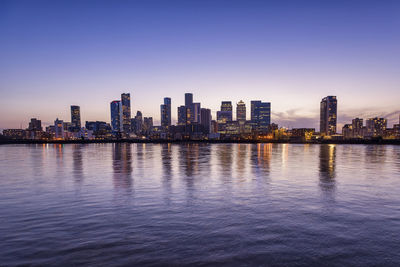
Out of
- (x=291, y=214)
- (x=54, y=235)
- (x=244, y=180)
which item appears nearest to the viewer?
(x=54, y=235)

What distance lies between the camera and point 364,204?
54.2 feet

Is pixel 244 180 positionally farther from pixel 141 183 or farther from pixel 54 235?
pixel 54 235

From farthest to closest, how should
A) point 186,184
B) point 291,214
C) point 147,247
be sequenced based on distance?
point 186,184
point 291,214
point 147,247

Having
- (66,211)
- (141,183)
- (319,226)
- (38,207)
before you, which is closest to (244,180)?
(141,183)

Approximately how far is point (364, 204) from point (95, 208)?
62.3 ft

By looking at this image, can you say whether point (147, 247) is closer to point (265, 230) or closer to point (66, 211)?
point (265, 230)

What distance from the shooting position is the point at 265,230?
11.7 metres

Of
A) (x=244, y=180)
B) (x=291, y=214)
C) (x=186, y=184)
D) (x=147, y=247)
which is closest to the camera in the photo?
(x=147, y=247)

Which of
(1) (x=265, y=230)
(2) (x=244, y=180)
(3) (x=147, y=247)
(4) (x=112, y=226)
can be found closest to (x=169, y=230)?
(3) (x=147, y=247)

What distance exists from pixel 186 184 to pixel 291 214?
37.5ft

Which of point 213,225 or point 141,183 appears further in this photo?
point 141,183

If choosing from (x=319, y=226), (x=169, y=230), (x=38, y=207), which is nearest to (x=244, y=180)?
(x=319, y=226)

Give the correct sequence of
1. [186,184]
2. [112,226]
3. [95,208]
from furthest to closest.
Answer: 1. [186,184]
2. [95,208]
3. [112,226]

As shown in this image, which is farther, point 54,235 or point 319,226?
point 319,226
